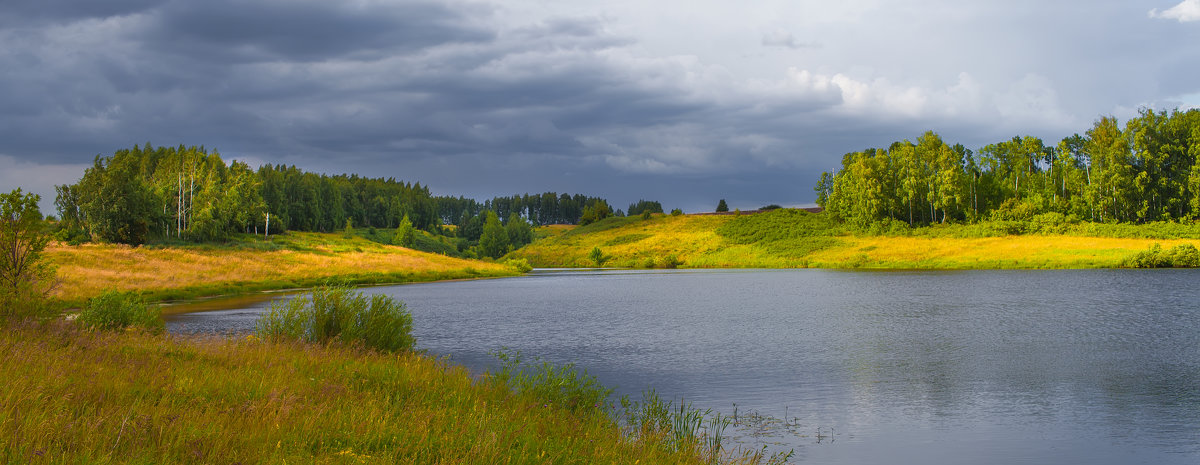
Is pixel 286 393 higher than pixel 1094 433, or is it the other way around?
pixel 286 393

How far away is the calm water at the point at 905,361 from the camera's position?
13.8m

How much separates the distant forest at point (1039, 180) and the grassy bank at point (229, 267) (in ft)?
231

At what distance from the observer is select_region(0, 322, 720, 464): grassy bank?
7574 mm

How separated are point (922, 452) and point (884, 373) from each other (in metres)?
8.38

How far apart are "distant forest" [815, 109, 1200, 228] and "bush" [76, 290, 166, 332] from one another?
120 meters

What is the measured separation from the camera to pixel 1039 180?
130 meters

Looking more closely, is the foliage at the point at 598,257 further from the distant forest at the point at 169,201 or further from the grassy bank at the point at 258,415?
the grassy bank at the point at 258,415

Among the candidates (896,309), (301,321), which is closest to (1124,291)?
(896,309)

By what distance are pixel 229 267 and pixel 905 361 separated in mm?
70626

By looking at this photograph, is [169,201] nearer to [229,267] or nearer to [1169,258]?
[229,267]

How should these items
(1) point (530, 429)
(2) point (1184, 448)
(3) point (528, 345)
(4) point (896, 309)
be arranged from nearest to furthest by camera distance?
(1) point (530, 429) → (2) point (1184, 448) → (3) point (528, 345) → (4) point (896, 309)

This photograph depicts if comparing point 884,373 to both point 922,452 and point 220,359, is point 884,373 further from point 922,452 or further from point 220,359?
point 220,359

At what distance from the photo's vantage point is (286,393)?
11062 millimetres

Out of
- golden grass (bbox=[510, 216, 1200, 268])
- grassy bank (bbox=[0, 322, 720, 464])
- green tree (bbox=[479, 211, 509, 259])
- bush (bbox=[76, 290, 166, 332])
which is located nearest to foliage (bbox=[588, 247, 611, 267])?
golden grass (bbox=[510, 216, 1200, 268])
